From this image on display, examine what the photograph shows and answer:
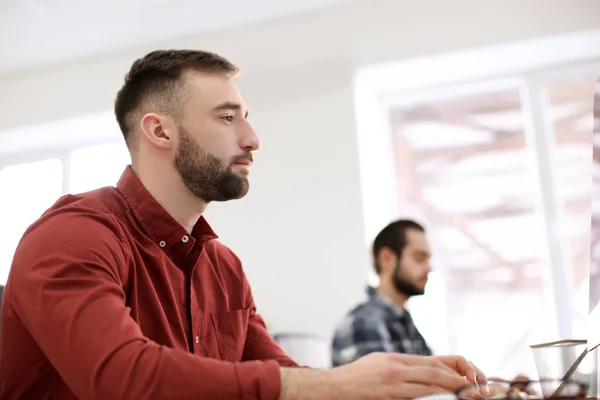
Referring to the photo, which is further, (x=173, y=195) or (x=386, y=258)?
(x=386, y=258)

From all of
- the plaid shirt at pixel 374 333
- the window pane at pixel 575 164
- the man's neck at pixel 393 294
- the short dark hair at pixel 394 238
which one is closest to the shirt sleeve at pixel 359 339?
the plaid shirt at pixel 374 333

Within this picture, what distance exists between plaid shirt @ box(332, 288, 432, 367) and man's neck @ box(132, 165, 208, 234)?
1.28 metres

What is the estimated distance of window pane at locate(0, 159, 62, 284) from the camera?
4.76 m

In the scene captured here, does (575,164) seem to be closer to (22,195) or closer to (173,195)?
(173,195)

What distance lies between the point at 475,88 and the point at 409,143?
515mm

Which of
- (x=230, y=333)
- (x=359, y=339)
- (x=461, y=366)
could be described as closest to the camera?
(x=461, y=366)

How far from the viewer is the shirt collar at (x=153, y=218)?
4.10 feet

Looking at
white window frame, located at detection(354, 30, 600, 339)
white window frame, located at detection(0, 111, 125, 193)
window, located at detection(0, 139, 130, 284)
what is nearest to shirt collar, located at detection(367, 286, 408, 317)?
white window frame, located at detection(354, 30, 600, 339)

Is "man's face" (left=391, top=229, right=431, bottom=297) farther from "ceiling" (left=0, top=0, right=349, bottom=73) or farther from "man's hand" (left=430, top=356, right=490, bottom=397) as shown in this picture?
"man's hand" (left=430, top=356, right=490, bottom=397)

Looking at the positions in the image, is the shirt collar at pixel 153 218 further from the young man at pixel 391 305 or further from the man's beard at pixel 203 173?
the young man at pixel 391 305

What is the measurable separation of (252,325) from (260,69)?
285 cm

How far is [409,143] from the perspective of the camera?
4.20 metres

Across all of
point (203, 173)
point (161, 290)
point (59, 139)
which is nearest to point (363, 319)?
point (203, 173)

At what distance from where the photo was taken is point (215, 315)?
1296 mm
